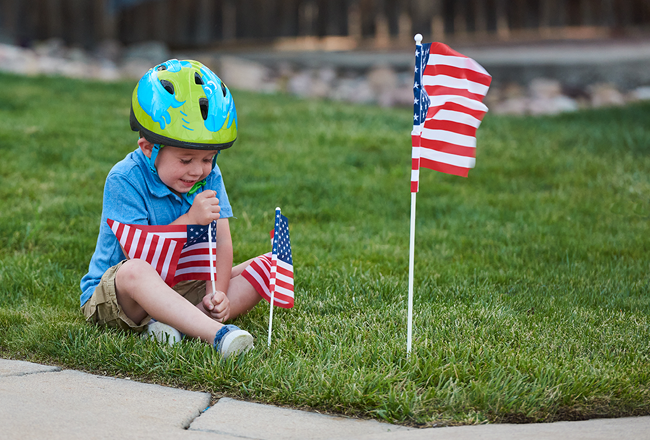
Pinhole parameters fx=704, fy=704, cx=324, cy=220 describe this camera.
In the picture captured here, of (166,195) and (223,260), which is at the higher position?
(166,195)

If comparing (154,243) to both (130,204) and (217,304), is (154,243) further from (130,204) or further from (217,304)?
(217,304)

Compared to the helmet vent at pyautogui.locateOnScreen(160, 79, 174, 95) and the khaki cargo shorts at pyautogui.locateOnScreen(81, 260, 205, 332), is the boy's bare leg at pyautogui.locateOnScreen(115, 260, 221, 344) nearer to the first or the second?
the khaki cargo shorts at pyautogui.locateOnScreen(81, 260, 205, 332)

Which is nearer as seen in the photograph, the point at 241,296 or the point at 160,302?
the point at 160,302

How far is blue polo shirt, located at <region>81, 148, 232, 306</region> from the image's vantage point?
121 inches

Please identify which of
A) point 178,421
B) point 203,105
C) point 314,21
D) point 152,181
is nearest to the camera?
point 178,421

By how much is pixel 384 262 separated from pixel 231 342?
178 centimetres

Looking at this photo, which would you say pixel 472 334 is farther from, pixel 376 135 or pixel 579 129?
pixel 579 129

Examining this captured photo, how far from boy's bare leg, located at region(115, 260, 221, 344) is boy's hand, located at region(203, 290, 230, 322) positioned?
0.14 metres

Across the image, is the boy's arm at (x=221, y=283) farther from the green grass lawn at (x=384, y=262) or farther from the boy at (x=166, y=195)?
the green grass lawn at (x=384, y=262)

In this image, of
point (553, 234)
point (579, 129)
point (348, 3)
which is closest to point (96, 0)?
point (348, 3)

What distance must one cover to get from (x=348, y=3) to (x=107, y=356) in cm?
992

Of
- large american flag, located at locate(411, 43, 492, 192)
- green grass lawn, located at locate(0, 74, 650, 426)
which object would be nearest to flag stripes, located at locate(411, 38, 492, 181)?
large american flag, located at locate(411, 43, 492, 192)

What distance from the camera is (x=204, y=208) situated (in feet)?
9.95

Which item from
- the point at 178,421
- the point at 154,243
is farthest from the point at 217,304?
the point at 178,421
